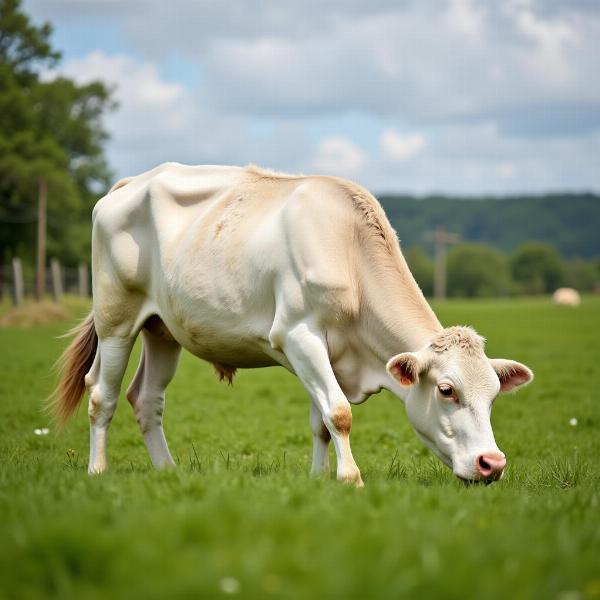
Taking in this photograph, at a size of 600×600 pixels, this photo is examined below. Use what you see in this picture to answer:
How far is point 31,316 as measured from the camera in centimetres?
3309

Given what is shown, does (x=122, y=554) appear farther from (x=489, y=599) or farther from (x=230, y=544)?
(x=489, y=599)

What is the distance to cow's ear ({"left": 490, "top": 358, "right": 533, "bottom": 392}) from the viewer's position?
634 cm

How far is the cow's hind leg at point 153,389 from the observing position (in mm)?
8117

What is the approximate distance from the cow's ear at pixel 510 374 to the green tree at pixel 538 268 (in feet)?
477

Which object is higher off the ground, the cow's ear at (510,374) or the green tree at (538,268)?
the cow's ear at (510,374)

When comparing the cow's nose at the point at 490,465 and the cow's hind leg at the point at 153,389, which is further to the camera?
the cow's hind leg at the point at 153,389

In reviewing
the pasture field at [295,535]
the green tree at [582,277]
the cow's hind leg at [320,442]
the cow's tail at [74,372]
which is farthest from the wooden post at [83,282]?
the green tree at [582,277]

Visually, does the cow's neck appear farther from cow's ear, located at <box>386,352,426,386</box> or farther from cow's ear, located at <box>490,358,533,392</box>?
cow's ear, located at <box>490,358,533,392</box>

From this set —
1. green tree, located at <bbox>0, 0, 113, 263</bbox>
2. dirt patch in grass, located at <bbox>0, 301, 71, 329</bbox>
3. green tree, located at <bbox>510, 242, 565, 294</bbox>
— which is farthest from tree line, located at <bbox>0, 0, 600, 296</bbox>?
green tree, located at <bbox>510, 242, 565, 294</bbox>

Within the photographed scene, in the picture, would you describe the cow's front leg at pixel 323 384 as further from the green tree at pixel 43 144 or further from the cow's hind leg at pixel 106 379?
the green tree at pixel 43 144

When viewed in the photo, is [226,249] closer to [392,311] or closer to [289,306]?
[289,306]

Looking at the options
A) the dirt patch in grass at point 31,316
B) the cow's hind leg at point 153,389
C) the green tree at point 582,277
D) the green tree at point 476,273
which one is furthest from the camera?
the green tree at point 582,277

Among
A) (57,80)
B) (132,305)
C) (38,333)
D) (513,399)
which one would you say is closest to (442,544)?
(132,305)

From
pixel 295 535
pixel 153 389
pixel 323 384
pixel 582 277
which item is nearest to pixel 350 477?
pixel 323 384
